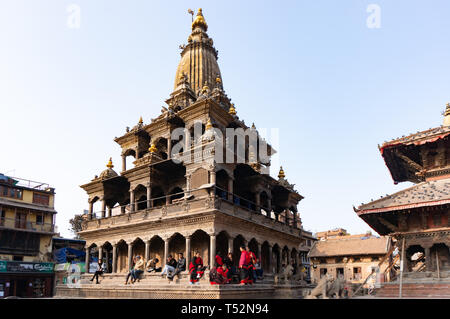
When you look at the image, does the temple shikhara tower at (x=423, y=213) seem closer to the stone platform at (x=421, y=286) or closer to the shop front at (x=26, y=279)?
the stone platform at (x=421, y=286)

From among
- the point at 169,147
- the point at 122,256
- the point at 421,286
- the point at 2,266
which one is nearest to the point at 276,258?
the point at 122,256

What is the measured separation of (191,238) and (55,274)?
24353mm

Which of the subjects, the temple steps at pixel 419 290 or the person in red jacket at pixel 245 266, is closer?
the temple steps at pixel 419 290

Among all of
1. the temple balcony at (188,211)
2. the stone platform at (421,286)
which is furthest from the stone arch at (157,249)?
the stone platform at (421,286)

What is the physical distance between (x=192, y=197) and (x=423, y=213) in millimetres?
13195

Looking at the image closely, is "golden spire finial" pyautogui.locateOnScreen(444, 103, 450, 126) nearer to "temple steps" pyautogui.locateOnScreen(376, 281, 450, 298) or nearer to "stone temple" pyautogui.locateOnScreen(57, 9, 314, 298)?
"temple steps" pyautogui.locateOnScreen(376, 281, 450, 298)

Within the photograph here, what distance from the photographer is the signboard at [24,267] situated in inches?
1429

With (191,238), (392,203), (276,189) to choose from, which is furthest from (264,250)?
(392,203)

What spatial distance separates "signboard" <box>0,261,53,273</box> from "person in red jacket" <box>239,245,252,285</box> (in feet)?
91.5

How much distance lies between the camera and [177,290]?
19547mm

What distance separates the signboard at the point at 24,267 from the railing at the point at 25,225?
13.0ft

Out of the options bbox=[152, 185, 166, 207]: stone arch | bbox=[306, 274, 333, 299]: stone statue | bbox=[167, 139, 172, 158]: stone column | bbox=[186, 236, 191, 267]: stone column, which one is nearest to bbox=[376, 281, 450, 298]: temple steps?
bbox=[306, 274, 333, 299]: stone statue

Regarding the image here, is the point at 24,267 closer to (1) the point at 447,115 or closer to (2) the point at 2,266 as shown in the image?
(2) the point at 2,266
